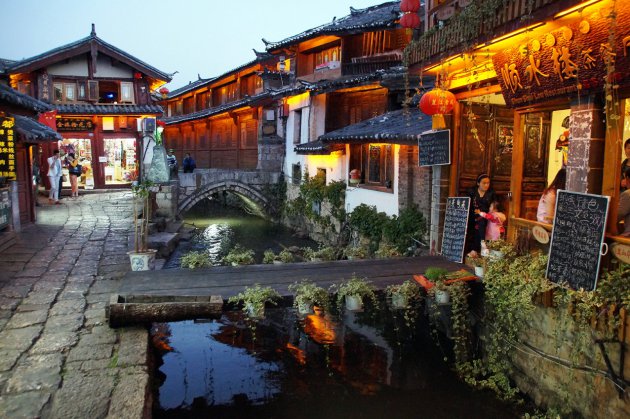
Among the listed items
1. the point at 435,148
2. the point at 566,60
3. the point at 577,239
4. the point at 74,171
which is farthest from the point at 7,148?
the point at 577,239

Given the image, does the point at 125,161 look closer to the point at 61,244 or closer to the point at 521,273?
the point at 61,244

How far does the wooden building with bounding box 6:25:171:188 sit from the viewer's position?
948 inches

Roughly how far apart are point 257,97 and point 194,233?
7464 millimetres

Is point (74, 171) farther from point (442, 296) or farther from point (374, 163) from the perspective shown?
point (442, 296)

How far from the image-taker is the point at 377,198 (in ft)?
50.1

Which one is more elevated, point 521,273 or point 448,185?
point 448,185

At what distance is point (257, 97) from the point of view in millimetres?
24562

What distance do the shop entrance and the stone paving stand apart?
15084 mm

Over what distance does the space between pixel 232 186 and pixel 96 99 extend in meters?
8.23

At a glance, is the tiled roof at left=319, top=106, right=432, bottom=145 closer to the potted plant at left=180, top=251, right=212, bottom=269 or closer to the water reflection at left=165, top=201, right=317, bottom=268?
the water reflection at left=165, top=201, right=317, bottom=268

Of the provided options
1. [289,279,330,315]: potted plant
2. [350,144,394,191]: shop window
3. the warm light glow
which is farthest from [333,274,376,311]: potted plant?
[350,144,394,191]: shop window

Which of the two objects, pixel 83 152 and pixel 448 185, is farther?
pixel 83 152

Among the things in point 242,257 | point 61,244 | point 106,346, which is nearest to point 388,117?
point 242,257

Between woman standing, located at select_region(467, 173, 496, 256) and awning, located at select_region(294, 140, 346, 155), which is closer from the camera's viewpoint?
woman standing, located at select_region(467, 173, 496, 256)
